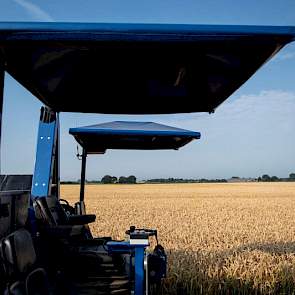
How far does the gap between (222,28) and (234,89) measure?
1341 mm

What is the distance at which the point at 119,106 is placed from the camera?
14.2 ft

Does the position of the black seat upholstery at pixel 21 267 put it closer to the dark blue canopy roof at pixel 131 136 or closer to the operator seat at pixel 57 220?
the operator seat at pixel 57 220

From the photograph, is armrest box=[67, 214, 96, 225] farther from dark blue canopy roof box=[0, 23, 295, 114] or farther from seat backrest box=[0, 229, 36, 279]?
seat backrest box=[0, 229, 36, 279]

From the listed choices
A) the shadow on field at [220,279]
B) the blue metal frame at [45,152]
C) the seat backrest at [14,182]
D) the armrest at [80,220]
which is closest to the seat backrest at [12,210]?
the seat backrest at [14,182]

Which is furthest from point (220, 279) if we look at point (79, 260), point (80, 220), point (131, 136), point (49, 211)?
point (49, 211)

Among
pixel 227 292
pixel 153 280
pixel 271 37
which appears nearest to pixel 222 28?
pixel 271 37

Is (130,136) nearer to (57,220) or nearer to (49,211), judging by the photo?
(57,220)

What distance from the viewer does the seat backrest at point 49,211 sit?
423cm

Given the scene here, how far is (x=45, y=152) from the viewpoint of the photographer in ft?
16.1

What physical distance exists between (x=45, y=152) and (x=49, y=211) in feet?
2.38

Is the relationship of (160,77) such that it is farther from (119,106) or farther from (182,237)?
(182,237)

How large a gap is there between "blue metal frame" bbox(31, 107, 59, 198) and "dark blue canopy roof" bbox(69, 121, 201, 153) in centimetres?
88

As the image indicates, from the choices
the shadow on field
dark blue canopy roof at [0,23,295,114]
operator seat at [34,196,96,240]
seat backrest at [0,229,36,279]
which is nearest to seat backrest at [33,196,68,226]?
operator seat at [34,196,96,240]

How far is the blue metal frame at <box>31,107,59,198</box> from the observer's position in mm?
4809
